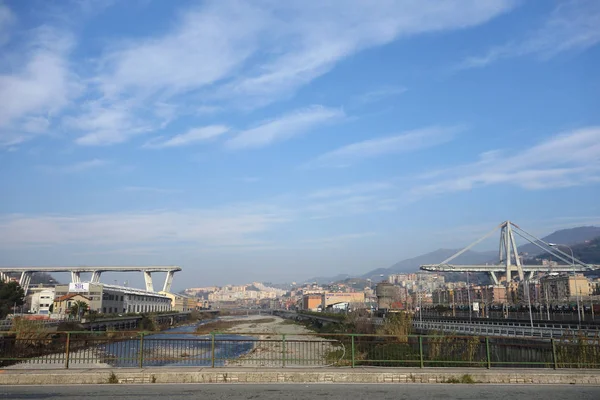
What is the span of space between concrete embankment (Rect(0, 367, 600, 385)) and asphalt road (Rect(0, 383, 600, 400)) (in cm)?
58

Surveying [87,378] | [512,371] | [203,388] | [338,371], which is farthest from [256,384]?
[512,371]

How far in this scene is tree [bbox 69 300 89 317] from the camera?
9092 cm

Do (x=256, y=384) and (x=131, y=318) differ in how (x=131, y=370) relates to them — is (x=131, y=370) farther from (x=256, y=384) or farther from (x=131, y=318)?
(x=131, y=318)

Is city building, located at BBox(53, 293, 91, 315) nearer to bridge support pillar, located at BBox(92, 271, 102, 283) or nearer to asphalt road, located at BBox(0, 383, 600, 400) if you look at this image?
bridge support pillar, located at BBox(92, 271, 102, 283)

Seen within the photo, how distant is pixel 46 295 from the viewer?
12362 cm

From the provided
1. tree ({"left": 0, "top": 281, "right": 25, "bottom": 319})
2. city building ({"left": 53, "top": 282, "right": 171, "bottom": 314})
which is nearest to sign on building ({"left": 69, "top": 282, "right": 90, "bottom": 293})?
city building ({"left": 53, "top": 282, "right": 171, "bottom": 314})

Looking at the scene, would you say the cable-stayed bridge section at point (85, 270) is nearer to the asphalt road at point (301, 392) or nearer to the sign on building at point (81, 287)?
the sign on building at point (81, 287)

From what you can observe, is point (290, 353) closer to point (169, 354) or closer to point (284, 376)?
point (169, 354)

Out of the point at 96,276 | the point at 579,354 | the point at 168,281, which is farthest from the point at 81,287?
the point at 579,354

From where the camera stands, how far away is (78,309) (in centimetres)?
9062

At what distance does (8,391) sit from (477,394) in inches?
514

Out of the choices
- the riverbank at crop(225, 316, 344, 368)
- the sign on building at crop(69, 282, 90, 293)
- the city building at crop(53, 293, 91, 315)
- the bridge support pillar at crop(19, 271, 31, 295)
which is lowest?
the riverbank at crop(225, 316, 344, 368)

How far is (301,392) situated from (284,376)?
2.34 meters

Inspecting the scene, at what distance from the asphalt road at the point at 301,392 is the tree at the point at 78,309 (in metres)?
81.9
